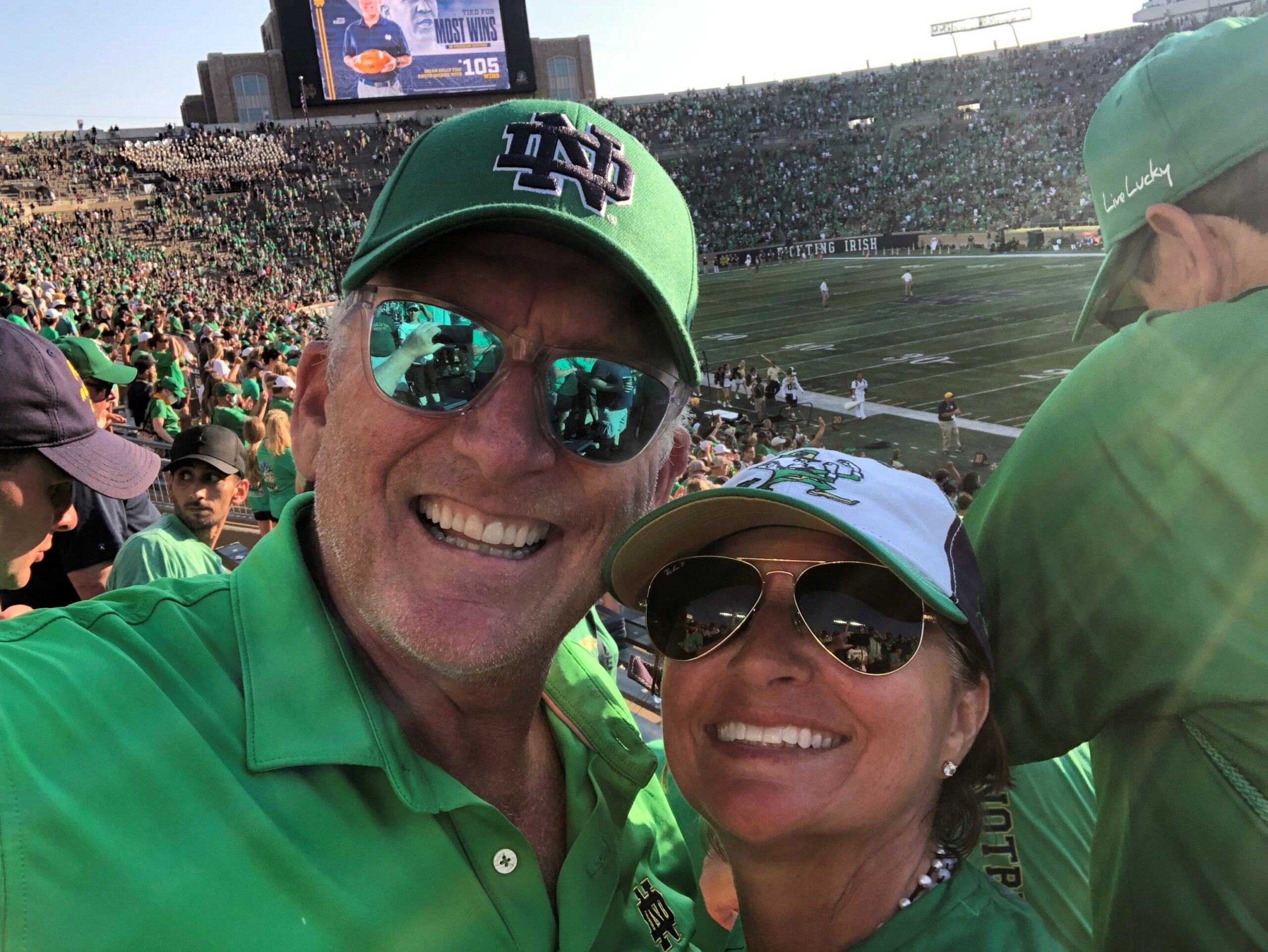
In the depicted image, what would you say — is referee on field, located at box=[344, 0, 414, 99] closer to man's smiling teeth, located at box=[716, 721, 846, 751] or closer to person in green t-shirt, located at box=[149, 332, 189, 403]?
person in green t-shirt, located at box=[149, 332, 189, 403]

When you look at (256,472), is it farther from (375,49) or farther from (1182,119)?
(375,49)

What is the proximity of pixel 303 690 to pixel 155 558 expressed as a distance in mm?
3237

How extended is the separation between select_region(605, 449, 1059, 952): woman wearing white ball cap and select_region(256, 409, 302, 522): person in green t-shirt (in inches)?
228

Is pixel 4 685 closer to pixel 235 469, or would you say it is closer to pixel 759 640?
pixel 759 640

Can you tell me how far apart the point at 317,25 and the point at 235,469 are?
6220 centimetres

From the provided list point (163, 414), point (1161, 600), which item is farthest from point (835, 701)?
point (163, 414)

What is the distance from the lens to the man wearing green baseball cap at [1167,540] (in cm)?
145

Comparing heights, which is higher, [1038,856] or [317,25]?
[317,25]

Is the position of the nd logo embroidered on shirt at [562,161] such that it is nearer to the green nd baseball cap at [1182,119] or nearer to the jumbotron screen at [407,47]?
the green nd baseball cap at [1182,119]

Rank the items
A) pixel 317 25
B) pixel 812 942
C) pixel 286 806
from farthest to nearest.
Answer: pixel 317 25
pixel 812 942
pixel 286 806

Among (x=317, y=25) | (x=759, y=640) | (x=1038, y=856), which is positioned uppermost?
(x=317, y=25)

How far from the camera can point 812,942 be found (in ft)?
5.73

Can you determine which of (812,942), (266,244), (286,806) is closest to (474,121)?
(286,806)

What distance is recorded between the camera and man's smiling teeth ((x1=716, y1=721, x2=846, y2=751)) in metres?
1.67
